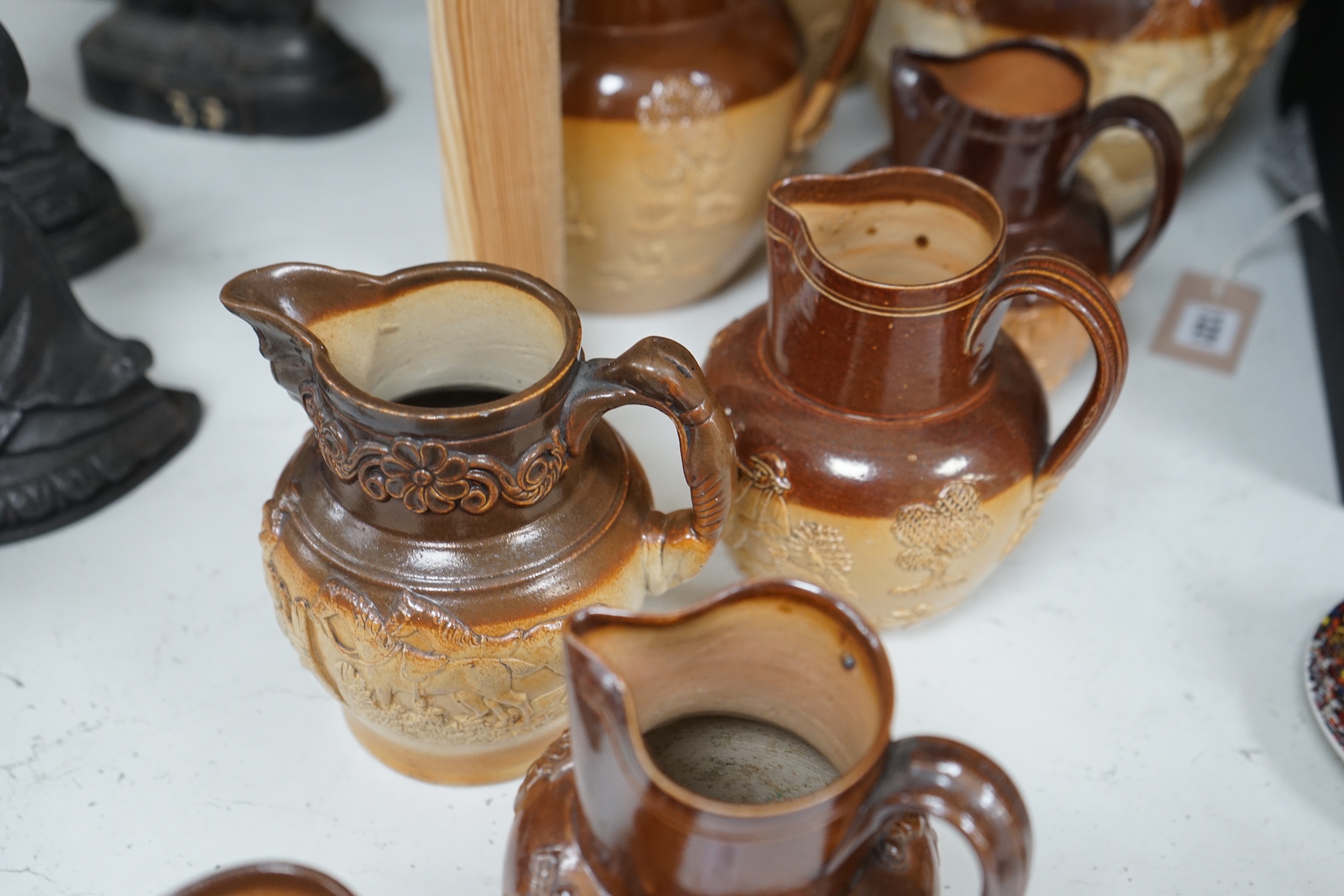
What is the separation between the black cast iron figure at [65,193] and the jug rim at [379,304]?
688 mm

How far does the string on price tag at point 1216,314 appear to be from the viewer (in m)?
1.50

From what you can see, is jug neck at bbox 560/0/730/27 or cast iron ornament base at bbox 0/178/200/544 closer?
cast iron ornament base at bbox 0/178/200/544

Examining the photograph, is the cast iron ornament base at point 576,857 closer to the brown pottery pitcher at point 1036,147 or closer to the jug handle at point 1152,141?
the brown pottery pitcher at point 1036,147

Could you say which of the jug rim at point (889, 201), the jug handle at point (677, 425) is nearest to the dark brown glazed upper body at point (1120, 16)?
the jug rim at point (889, 201)

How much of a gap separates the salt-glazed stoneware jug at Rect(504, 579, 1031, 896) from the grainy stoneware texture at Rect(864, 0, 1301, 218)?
88 cm

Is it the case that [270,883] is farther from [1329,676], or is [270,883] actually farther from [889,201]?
[1329,676]

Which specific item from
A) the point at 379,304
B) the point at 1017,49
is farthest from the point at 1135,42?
the point at 379,304

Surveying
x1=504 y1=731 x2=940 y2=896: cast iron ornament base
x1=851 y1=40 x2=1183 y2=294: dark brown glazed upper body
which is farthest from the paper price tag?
x1=504 y1=731 x2=940 y2=896: cast iron ornament base

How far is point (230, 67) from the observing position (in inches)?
67.8

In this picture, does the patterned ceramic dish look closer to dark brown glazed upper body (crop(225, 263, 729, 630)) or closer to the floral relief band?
dark brown glazed upper body (crop(225, 263, 729, 630))

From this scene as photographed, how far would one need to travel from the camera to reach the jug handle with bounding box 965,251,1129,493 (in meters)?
0.93

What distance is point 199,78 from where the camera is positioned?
68.3 inches

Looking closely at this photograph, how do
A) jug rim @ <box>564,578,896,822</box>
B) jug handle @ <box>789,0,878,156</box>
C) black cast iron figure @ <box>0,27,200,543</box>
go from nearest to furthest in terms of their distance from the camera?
jug rim @ <box>564,578,896,822</box> < black cast iron figure @ <box>0,27,200,543</box> < jug handle @ <box>789,0,878,156</box>

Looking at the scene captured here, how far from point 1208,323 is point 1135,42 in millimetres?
387
